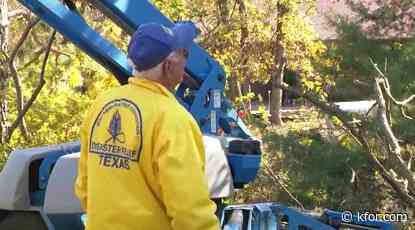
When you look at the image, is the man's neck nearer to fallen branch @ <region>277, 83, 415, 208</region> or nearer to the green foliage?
fallen branch @ <region>277, 83, 415, 208</region>

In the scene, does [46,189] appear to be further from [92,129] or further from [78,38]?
[92,129]

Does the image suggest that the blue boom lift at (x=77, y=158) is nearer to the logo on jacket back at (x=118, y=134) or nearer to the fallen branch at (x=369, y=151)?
the fallen branch at (x=369, y=151)

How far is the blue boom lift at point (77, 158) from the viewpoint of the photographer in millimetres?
4730

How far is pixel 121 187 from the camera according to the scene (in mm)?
2605

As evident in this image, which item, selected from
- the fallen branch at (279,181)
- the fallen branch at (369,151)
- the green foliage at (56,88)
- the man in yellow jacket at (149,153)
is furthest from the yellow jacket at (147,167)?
the green foliage at (56,88)

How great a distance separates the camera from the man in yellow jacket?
2.51m

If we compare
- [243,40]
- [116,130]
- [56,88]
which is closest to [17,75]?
[56,88]

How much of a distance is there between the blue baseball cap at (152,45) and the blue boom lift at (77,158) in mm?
1964

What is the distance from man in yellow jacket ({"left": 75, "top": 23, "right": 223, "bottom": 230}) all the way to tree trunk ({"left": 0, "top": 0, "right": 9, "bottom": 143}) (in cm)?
690

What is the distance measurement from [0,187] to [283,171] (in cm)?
348

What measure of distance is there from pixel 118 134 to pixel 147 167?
184 mm

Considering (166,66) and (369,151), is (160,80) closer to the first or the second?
(166,66)

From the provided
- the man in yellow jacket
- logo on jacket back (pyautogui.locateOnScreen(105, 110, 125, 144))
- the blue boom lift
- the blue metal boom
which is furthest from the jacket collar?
the blue metal boom

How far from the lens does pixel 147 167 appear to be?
2.58 metres
